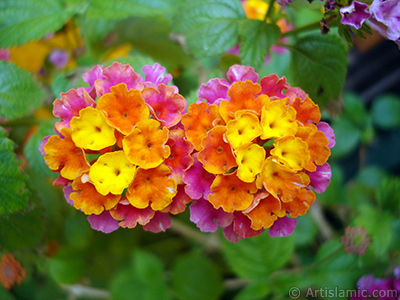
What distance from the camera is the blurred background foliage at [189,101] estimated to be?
2.06 ft

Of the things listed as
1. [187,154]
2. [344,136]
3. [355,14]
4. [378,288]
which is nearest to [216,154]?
[187,154]

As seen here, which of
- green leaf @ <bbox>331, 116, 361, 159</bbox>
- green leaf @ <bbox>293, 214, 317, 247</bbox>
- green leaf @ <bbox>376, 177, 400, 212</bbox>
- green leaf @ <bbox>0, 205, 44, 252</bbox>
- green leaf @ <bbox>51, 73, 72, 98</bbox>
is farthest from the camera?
green leaf @ <bbox>331, 116, 361, 159</bbox>

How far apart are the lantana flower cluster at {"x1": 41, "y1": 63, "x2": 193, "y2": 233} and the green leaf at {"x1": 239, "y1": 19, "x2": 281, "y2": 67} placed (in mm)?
174

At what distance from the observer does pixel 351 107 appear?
1186 mm

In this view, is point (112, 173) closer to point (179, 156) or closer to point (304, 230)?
point (179, 156)

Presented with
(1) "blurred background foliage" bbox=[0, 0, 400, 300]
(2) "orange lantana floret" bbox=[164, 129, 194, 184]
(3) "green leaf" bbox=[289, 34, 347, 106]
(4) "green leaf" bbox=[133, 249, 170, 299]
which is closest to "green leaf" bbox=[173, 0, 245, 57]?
(1) "blurred background foliage" bbox=[0, 0, 400, 300]

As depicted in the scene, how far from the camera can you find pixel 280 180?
0.44 meters

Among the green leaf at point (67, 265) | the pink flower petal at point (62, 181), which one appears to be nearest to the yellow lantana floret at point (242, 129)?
the pink flower petal at point (62, 181)

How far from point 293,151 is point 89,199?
245mm

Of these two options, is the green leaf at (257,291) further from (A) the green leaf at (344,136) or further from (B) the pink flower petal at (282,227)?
(A) the green leaf at (344,136)

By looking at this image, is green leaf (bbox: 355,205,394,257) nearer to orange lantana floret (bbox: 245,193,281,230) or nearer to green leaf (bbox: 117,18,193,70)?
orange lantana floret (bbox: 245,193,281,230)

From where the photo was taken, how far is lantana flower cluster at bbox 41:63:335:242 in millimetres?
436

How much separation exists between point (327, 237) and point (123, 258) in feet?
1.85

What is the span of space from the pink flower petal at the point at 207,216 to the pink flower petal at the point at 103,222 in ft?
0.33
